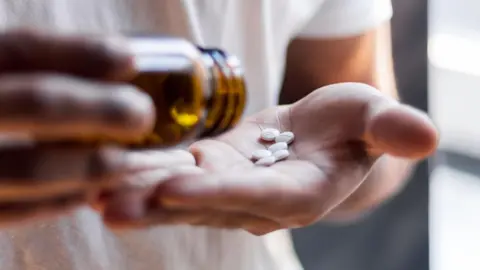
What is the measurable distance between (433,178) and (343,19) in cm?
52

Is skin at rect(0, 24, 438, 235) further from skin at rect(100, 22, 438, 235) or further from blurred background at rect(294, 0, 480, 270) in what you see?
blurred background at rect(294, 0, 480, 270)

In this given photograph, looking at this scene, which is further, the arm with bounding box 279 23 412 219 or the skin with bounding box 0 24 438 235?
the arm with bounding box 279 23 412 219

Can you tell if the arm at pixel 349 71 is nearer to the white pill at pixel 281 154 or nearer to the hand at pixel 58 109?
the white pill at pixel 281 154

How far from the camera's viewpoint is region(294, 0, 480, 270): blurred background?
3.44ft

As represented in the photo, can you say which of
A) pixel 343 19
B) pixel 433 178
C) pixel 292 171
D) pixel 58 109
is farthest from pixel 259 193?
pixel 433 178

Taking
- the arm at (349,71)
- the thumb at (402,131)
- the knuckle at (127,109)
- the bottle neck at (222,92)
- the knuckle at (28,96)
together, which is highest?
the knuckle at (28,96)

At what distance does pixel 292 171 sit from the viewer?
491mm

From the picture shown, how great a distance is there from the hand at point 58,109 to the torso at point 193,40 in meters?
0.15

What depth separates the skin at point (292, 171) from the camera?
16.3 inches

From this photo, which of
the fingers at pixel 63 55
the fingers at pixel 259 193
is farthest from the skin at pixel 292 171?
the fingers at pixel 63 55

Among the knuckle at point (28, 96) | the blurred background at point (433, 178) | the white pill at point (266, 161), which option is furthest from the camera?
the blurred background at point (433, 178)

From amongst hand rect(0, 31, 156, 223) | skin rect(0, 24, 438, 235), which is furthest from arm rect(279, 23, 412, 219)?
hand rect(0, 31, 156, 223)

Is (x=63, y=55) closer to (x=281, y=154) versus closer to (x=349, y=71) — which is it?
(x=281, y=154)

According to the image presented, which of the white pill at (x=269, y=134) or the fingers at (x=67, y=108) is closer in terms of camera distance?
the fingers at (x=67, y=108)
